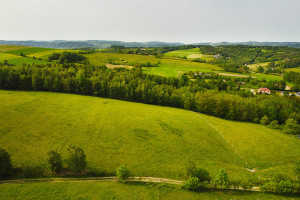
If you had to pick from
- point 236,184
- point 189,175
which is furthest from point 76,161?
point 236,184

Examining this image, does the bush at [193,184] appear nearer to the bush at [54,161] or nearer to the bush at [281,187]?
the bush at [281,187]

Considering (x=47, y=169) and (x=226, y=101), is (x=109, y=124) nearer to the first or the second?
(x=47, y=169)

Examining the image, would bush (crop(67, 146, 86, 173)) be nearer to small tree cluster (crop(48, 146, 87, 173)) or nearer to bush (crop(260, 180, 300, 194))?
small tree cluster (crop(48, 146, 87, 173))

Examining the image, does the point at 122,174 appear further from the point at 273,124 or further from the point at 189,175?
the point at 273,124

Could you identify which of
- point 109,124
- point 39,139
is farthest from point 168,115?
point 39,139

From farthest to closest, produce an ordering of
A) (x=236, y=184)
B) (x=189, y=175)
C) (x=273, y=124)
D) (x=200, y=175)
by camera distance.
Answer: (x=273, y=124) → (x=189, y=175) → (x=200, y=175) → (x=236, y=184)
